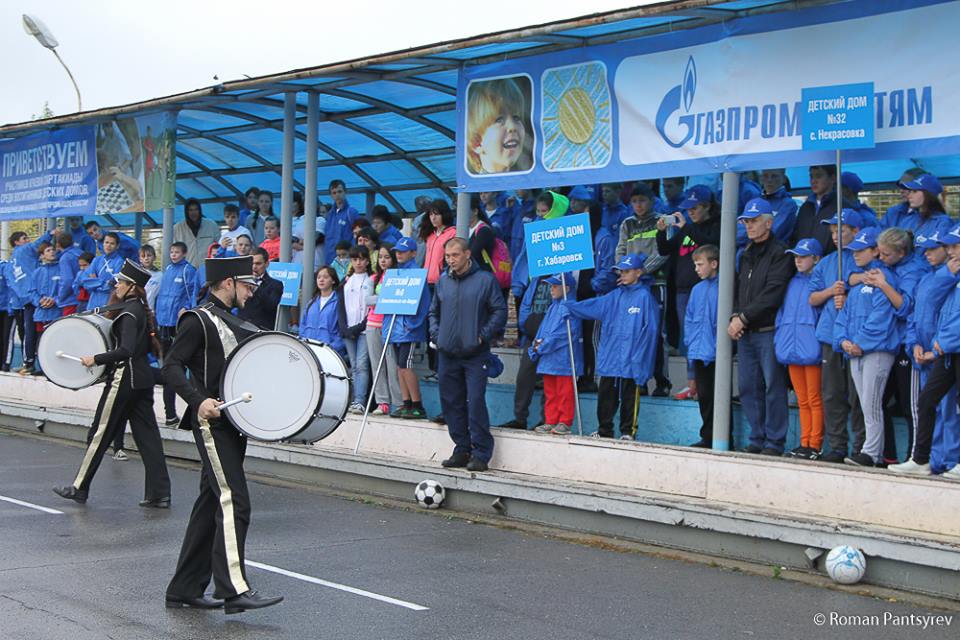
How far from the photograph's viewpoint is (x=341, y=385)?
25.3 feet

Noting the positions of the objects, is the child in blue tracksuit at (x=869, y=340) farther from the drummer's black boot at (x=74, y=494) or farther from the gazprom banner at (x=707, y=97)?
the drummer's black boot at (x=74, y=494)

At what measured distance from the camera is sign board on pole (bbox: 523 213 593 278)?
37.4ft

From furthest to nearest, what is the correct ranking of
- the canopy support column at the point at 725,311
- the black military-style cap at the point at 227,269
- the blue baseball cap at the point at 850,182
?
1. the blue baseball cap at the point at 850,182
2. the canopy support column at the point at 725,311
3. the black military-style cap at the point at 227,269

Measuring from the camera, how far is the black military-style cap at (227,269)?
24.4ft

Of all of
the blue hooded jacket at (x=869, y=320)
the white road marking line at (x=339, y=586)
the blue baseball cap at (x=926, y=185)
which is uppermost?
the blue baseball cap at (x=926, y=185)

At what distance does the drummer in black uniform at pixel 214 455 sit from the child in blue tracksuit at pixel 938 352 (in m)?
4.83

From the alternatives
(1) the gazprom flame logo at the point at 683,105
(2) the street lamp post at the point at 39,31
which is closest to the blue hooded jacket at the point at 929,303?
(1) the gazprom flame logo at the point at 683,105

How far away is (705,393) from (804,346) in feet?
3.98

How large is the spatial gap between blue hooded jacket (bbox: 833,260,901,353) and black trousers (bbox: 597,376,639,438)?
2.26m

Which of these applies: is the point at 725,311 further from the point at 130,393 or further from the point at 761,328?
the point at 130,393

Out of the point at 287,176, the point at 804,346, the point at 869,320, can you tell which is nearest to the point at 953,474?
the point at 869,320

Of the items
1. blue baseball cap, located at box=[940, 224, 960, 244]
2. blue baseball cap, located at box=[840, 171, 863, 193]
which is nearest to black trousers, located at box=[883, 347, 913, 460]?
blue baseball cap, located at box=[940, 224, 960, 244]

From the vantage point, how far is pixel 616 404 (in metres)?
11.5

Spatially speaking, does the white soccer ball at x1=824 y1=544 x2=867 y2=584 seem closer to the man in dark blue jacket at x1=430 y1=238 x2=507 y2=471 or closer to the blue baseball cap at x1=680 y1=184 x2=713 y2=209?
the man in dark blue jacket at x1=430 y1=238 x2=507 y2=471
